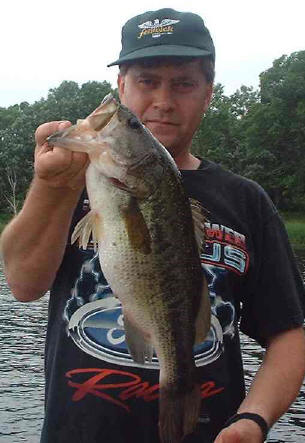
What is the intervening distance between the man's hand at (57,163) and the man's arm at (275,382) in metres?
1.18

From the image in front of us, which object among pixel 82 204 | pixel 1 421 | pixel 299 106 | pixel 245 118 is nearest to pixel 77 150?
pixel 82 204

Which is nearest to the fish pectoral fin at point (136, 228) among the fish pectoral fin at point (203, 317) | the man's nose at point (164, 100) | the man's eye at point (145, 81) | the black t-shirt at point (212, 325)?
the fish pectoral fin at point (203, 317)

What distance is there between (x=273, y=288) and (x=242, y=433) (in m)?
0.76

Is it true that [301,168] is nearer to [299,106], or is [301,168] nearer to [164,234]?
[299,106]

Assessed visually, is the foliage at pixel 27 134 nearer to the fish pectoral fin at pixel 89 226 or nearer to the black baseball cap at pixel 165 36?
the black baseball cap at pixel 165 36

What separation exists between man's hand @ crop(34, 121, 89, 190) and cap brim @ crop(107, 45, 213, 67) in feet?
2.42

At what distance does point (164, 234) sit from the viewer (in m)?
2.65

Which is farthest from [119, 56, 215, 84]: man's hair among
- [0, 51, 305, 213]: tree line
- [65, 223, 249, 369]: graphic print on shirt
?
[0, 51, 305, 213]: tree line

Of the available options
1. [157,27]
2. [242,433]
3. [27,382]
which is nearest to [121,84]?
[157,27]

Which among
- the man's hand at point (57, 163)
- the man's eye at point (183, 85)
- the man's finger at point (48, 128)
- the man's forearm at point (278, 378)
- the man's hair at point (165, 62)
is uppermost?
the man's hair at point (165, 62)

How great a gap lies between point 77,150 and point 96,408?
1.16 metres

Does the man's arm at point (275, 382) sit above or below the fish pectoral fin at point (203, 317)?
below

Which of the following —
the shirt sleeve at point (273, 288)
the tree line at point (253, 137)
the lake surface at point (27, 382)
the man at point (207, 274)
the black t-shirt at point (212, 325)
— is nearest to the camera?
the man at point (207, 274)

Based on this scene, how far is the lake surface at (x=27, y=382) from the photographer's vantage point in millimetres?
9469
